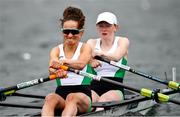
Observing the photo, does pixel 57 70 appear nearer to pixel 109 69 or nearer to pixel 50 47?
pixel 109 69

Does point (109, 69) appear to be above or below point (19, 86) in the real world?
above

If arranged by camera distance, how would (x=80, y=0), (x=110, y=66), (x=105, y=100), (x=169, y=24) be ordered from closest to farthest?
(x=105, y=100) < (x=110, y=66) < (x=169, y=24) < (x=80, y=0)

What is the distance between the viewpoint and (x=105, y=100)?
47.5 ft

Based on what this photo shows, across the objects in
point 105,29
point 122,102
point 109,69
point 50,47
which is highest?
point 50,47

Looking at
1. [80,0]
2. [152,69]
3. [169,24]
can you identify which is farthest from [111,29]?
[80,0]

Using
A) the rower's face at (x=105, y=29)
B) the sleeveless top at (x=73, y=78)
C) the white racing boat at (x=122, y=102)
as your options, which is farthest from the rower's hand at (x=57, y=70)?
the rower's face at (x=105, y=29)

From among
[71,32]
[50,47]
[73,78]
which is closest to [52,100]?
[73,78]

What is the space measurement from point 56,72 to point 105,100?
2.18 m

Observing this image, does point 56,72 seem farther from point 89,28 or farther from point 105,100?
point 89,28

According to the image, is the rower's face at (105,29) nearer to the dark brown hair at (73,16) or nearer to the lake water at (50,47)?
the dark brown hair at (73,16)

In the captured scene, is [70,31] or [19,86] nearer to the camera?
[70,31]

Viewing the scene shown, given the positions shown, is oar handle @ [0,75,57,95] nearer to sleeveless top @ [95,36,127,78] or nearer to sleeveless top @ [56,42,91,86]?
sleeveless top @ [56,42,91,86]

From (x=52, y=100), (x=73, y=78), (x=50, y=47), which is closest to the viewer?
(x=52, y=100)

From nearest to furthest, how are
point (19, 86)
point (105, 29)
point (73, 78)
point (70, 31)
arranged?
point (70, 31) < point (73, 78) < point (19, 86) < point (105, 29)
